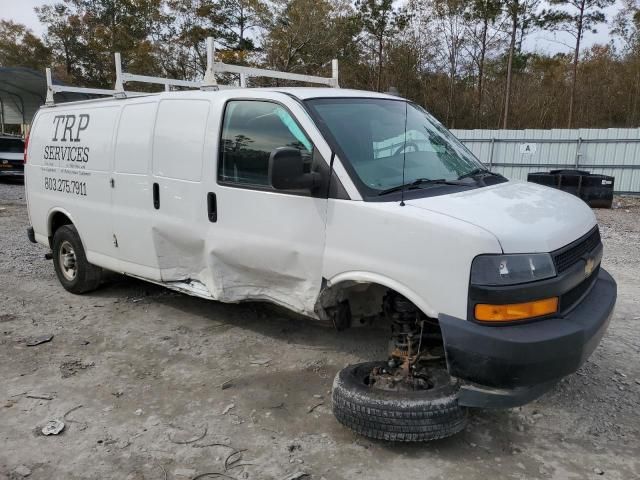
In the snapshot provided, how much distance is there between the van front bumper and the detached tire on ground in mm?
142

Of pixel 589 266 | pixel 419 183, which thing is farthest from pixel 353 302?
pixel 589 266

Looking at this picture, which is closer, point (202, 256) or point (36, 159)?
point (202, 256)

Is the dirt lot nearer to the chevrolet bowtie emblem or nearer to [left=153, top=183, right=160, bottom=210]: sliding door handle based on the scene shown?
the chevrolet bowtie emblem

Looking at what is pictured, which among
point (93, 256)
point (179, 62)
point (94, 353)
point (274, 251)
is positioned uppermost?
point (179, 62)

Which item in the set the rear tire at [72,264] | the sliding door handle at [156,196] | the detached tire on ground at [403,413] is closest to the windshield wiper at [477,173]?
the detached tire on ground at [403,413]

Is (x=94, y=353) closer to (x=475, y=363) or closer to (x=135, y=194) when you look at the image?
(x=135, y=194)

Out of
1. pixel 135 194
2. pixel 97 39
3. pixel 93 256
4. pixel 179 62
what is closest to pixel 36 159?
pixel 93 256

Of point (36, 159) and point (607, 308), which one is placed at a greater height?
point (36, 159)

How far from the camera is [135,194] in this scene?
4.73 meters

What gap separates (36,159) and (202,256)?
3150 mm

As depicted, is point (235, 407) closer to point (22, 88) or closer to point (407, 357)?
point (407, 357)

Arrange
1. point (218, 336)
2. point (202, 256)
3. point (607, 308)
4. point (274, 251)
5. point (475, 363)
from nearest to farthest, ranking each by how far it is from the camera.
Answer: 1. point (475, 363)
2. point (607, 308)
3. point (274, 251)
4. point (202, 256)
5. point (218, 336)

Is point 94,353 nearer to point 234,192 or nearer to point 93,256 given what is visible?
point 93,256

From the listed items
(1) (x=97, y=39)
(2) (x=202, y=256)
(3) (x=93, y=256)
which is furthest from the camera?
(1) (x=97, y=39)
